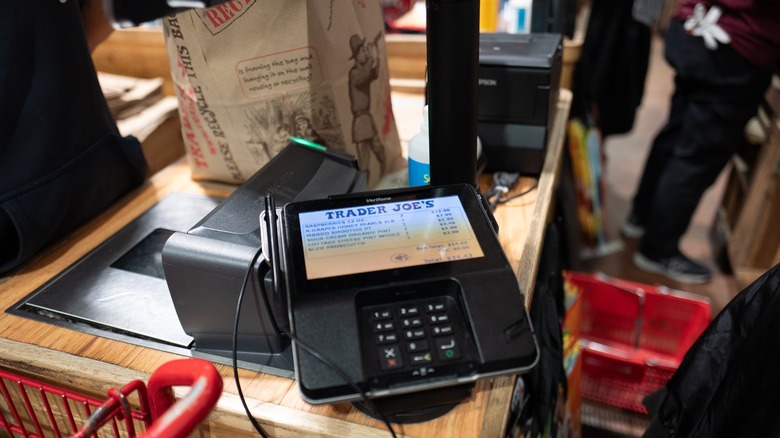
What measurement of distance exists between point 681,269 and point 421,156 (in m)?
1.52

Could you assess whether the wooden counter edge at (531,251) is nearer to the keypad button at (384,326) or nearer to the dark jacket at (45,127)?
the keypad button at (384,326)

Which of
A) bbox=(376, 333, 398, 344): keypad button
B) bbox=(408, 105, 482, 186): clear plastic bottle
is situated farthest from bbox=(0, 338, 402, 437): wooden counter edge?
bbox=(408, 105, 482, 186): clear plastic bottle

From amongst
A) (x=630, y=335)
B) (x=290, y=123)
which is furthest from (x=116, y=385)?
(x=630, y=335)

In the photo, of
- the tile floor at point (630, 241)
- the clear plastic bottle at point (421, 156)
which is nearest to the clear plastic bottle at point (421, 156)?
the clear plastic bottle at point (421, 156)

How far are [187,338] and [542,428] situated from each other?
24.0 inches

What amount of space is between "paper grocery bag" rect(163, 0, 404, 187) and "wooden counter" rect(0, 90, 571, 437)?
0.23 m

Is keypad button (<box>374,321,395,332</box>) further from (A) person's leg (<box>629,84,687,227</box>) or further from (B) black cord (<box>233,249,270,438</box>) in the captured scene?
(A) person's leg (<box>629,84,687,227</box>)

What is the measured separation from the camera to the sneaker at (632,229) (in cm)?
221

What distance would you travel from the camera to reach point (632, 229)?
2.23 metres

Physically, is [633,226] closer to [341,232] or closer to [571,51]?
[571,51]

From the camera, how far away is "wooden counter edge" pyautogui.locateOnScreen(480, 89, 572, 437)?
23.0 inches

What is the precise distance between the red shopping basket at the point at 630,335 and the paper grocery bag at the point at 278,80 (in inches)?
30.4

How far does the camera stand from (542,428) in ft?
3.13

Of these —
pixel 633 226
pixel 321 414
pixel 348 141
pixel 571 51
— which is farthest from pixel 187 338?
pixel 633 226
